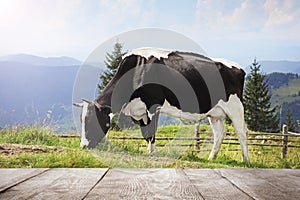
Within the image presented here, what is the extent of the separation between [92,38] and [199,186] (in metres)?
2.29

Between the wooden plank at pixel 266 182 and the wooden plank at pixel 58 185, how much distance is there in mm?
355

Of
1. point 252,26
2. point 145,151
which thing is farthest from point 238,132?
point 252,26

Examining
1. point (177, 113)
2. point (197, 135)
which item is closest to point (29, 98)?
point (177, 113)

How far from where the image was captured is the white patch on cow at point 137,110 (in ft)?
8.97

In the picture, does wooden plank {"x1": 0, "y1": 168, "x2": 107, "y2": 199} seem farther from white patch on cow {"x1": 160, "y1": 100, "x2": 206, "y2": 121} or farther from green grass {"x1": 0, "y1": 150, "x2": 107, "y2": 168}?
white patch on cow {"x1": 160, "y1": 100, "x2": 206, "y2": 121}

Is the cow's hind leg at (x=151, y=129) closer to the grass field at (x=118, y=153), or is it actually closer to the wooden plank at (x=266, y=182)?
the grass field at (x=118, y=153)

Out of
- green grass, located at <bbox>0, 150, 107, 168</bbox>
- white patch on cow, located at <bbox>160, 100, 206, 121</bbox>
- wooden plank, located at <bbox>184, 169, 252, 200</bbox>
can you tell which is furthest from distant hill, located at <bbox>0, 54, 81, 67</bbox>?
wooden plank, located at <bbox>184, 169, 252, 200</bbox>

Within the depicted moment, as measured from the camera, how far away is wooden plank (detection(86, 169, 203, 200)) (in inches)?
29.1

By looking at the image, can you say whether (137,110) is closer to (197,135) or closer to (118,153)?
(118,153)

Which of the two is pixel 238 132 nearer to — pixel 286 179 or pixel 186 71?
pixel 186 71

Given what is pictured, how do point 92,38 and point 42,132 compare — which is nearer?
point 42,132

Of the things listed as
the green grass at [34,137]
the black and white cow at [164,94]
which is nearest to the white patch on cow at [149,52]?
the black and white cow at [164,94]

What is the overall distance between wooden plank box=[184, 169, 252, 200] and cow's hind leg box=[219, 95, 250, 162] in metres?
1.93

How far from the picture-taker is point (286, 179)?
0.93 metres
